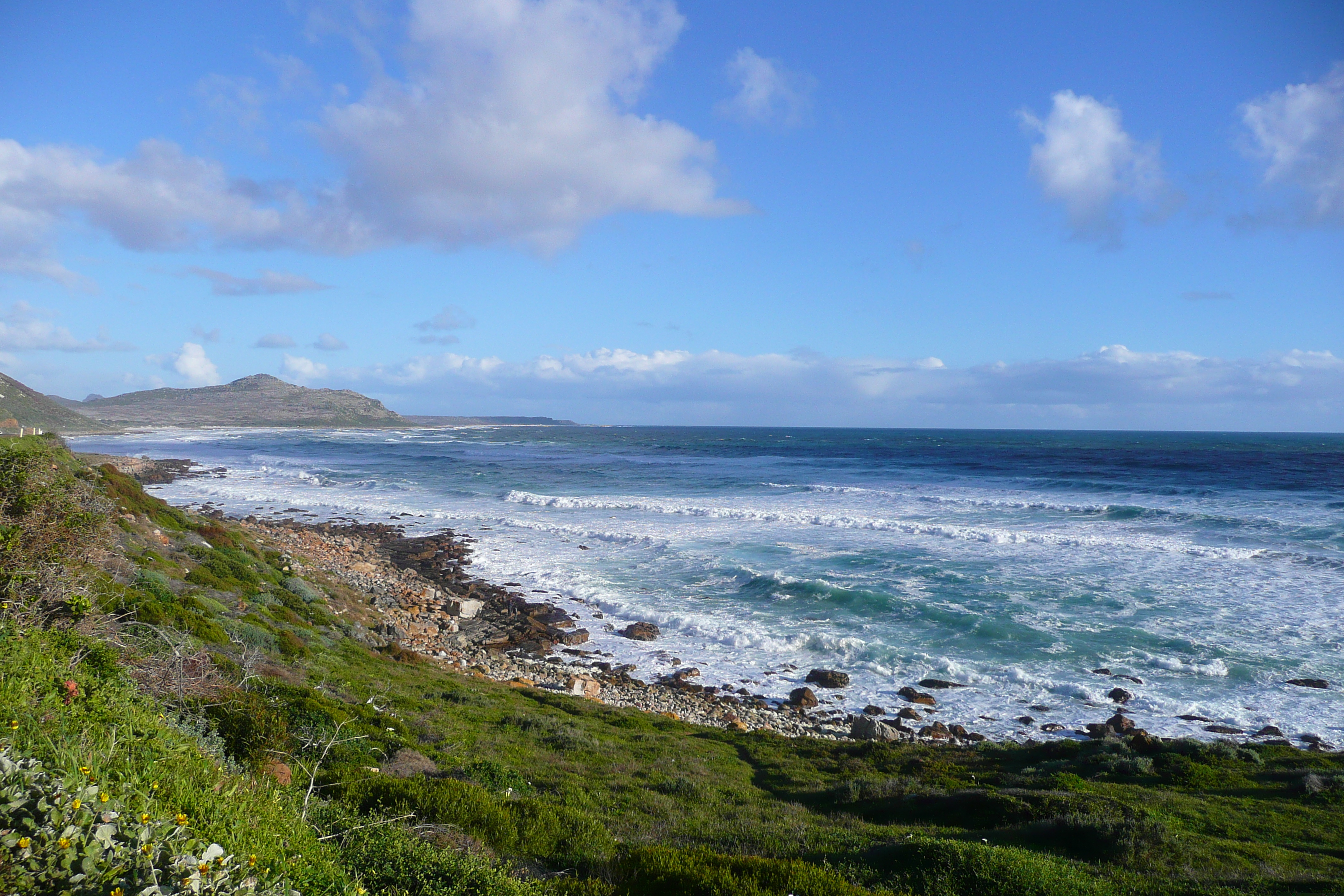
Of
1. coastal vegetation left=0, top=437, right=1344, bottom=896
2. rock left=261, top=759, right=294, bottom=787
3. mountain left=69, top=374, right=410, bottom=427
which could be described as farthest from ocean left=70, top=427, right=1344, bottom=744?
mountain left=69, top=374, right=410, bottom=427

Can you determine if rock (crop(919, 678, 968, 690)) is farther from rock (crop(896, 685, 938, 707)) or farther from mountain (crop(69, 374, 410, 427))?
mountain (crop(69, 374, 410, 427))

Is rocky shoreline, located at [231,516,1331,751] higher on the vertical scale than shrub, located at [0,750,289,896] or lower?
lower

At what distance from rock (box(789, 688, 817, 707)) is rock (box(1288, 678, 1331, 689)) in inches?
366

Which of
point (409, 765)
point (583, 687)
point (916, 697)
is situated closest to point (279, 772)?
point (409, 765)

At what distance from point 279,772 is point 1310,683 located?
17517 millimetres

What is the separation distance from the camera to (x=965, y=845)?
5672 mm

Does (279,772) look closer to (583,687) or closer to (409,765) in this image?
(409,765)

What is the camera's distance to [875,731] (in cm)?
1155

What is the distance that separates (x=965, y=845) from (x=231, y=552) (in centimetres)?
1661

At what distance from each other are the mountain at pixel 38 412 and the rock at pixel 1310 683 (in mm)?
75559

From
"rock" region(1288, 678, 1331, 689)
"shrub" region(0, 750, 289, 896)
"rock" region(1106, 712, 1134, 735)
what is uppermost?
"shrub" region(0, 750, 289, 896)

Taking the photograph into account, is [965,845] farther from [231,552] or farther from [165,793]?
[231,552]

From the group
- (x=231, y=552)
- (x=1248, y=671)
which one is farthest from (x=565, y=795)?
(x=1248, y=671)

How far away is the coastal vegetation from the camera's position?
11.9 ft
